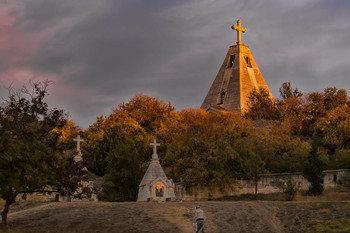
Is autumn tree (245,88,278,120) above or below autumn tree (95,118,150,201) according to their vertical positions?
above

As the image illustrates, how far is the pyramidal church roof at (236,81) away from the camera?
245 feet

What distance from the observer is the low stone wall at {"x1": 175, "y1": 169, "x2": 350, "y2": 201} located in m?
43.1

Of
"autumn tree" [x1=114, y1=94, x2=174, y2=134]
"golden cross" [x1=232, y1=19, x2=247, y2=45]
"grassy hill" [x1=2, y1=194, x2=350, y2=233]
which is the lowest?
"grassy hill" [x1=2, y1=194, x2=350, y2=233]

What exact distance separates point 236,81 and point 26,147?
5660 cm

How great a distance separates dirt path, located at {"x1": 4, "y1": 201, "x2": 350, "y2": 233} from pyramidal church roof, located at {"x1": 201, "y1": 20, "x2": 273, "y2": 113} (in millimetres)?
41392

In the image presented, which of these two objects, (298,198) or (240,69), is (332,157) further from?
(240,69)

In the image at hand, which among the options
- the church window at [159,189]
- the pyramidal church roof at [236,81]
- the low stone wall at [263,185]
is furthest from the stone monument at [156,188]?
the pyramidal church roof at [236,81]

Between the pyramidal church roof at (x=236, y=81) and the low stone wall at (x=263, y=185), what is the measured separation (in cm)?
2698

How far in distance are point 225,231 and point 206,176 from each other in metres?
17.0

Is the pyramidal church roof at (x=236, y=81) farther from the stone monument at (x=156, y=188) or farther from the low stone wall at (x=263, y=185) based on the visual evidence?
the stone monument at (x=156, y=188)

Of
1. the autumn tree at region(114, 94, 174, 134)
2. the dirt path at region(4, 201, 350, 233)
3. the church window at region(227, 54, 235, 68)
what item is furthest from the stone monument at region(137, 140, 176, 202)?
the church window at region(227, 54, 235, 68)

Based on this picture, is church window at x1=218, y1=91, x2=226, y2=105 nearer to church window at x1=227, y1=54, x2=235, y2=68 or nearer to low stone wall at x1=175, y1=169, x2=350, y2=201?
church window at x1=227, y1=54, x2=235, y2=68

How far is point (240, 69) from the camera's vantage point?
7888cm

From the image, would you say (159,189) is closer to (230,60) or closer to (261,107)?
(261,107)
